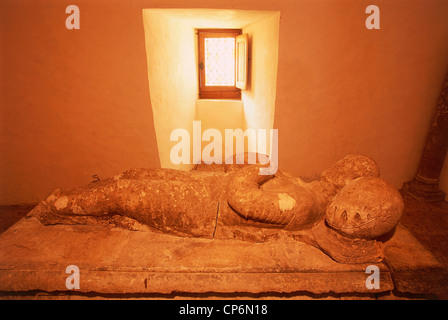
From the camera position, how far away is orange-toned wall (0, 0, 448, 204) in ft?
10.2

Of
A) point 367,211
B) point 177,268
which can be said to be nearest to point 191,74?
point 177,268

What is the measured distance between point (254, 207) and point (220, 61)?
4186mm

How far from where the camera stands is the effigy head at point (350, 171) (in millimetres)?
2275

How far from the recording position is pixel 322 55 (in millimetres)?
3393

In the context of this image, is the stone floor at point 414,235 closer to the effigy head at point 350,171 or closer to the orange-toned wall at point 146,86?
the orange-toned wall at point 146,86

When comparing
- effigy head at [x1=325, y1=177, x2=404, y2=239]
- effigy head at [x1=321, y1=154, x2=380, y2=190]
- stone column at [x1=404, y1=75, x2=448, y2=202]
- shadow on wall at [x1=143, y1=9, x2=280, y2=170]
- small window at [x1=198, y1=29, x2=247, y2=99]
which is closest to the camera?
effigy head at [x1=325, y1=177, x2=404, y2=239]

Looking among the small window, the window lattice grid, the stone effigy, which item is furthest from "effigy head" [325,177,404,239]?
the window lattice grid

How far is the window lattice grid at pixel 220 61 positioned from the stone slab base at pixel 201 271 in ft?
13.8

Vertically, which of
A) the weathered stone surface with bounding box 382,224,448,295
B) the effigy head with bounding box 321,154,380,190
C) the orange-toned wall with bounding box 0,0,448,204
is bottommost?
the weathered stone surface with bounding box 382,224,448,295

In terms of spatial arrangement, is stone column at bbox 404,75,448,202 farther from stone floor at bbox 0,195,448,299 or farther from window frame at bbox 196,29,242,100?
window frame at bbox 196,29,242,100

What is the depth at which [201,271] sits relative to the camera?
1.96 meters

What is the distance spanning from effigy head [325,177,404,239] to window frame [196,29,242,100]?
154 inches

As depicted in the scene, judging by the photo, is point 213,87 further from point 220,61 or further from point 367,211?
point 367,211

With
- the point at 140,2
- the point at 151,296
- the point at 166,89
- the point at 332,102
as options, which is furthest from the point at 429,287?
the point at 140,2
